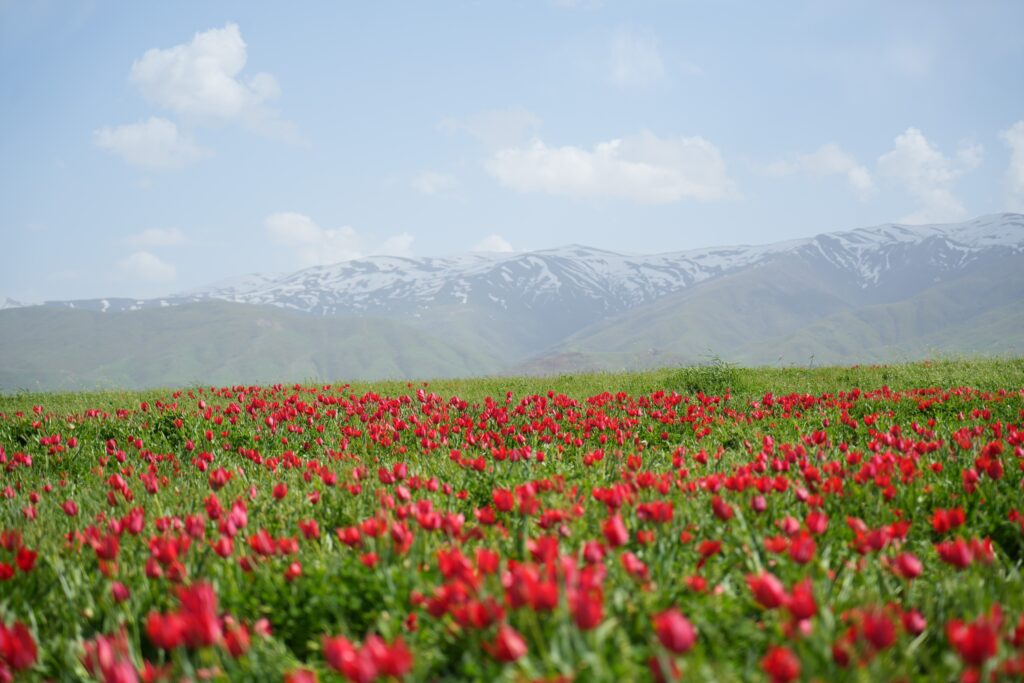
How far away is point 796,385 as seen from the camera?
13.1m

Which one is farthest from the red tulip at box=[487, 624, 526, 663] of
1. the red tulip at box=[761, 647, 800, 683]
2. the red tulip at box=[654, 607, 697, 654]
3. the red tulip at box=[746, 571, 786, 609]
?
the red tulip at box=[746, 571, 786, 609]

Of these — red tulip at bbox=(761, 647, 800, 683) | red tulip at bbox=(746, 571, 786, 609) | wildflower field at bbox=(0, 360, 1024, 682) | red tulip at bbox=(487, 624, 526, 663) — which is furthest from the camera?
red tulip at bbox=(746, 571, 786, 609)

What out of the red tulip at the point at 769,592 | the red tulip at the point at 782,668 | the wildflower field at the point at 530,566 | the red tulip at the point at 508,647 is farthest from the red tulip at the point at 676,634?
the red tulip at the point at 769,592

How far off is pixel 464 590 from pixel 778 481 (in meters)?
2.68

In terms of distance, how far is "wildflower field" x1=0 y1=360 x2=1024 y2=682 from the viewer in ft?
7.67

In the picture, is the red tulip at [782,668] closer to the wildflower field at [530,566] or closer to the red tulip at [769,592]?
the wildflower field at [530,566]

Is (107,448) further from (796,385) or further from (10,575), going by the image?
(796,385)

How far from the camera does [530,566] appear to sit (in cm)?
271

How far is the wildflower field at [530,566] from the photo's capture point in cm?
234

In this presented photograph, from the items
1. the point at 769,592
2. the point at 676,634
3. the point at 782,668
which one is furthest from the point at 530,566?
the point at 782,668

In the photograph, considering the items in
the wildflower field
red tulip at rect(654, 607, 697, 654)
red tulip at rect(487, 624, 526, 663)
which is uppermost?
red tulip at rect(654, 607, 697, 654)

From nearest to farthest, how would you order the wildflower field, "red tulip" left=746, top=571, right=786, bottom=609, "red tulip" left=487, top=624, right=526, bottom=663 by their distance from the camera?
"red tulip" left=487, top=624, right=526, bottom=663 < the wildflower field < "red tulip" left=746, top=571, right=786, bottom=609

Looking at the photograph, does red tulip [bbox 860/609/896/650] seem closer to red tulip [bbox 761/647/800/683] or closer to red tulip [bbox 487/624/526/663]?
red tulip [bbox 761/647/800/683]

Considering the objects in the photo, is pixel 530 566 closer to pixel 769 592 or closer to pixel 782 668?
pixel 769 592
